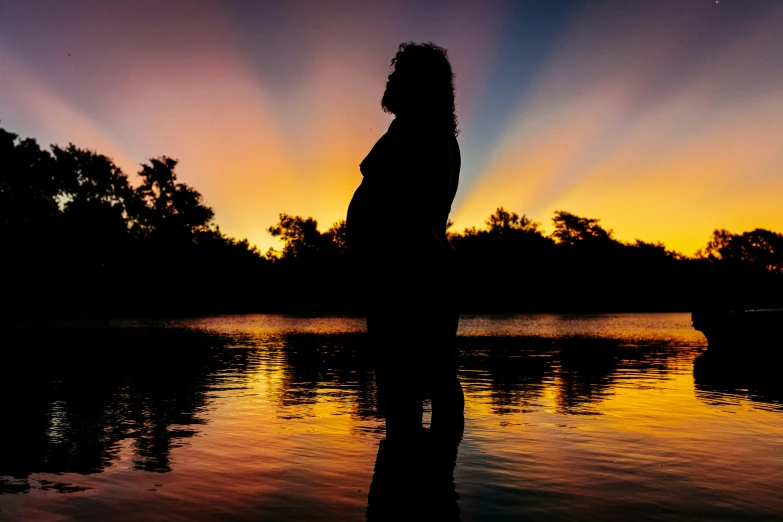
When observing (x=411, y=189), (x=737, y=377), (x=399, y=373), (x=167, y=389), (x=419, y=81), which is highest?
(x=419, y=81)

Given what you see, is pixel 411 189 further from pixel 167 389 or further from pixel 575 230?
pixel 575 230

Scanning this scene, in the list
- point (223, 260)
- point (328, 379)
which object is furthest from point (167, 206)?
point (328, 379)

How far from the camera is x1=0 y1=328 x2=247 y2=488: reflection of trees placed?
4.87 metres

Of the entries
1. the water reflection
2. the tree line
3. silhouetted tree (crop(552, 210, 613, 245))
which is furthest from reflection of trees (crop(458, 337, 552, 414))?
silhouetted tree (crop(552, 210, 613, 245))

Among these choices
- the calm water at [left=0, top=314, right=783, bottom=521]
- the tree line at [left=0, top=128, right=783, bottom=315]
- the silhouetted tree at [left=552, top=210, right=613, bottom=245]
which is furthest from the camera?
the silhouetted tree at [left=552, top=210, right=613, bottom=245]

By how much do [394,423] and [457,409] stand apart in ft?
1.57

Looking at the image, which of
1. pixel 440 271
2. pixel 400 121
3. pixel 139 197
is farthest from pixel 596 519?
pixel 139 197

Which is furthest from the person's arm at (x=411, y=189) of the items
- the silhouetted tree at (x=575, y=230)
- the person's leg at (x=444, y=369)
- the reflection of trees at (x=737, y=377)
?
the silhouetted tree at (x=575, y=230)

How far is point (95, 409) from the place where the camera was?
7.42 meters

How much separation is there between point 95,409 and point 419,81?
543cm

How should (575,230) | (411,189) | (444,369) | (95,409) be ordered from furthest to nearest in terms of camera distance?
1. (575,230)
2. (95,409)
3. (444,369)
4. (411,189)

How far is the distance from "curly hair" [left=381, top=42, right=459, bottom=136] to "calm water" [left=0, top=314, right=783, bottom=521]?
7.44ft

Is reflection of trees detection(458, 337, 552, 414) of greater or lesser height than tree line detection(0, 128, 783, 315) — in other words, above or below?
below

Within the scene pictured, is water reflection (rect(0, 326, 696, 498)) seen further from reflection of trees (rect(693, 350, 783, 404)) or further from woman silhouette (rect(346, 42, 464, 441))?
reflection of trees (rect(693, 350, 783, 404))
